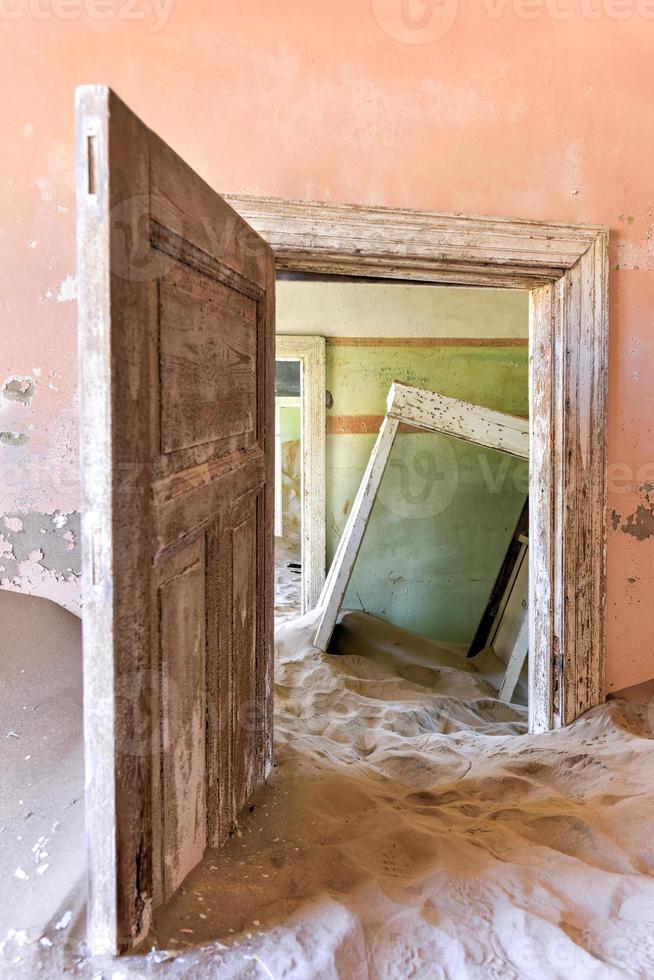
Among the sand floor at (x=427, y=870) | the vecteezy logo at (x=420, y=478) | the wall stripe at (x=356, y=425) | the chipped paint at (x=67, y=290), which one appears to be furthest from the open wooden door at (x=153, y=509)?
the vecteezy logo at (x=420, y=478)

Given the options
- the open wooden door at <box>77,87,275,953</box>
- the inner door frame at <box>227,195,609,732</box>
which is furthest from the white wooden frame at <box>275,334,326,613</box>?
the open wooden door at <box>77,87,275,953</box>

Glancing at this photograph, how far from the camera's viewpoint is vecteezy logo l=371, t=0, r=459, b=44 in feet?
8.02

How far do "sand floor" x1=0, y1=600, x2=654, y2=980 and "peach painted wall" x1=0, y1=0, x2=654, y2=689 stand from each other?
70cm

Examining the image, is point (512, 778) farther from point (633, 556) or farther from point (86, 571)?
point (86, 571)

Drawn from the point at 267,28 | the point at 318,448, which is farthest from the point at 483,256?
the point at 318,448

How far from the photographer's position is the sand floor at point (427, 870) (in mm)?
1369

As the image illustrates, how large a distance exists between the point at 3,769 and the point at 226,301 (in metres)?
1.36

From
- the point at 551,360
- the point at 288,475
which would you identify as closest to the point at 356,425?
the point at 551,360

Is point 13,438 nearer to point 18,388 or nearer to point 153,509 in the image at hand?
point 18,388

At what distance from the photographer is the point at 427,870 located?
1.74 m

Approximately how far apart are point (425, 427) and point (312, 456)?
1123 millimetres

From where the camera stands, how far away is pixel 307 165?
7.91 ft
